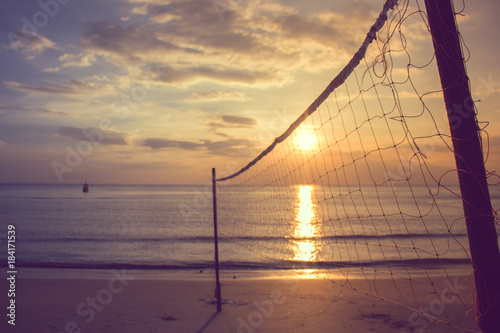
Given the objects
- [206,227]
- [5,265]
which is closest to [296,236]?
[206,227]

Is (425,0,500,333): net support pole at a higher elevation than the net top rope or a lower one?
lower

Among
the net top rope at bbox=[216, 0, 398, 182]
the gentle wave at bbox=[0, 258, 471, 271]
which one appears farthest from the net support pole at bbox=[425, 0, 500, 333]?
the gentle wave at bbox=[0, 258, 471, 271]

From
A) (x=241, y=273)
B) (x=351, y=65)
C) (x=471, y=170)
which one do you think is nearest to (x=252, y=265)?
(x=241, y=273)

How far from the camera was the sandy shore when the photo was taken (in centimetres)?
511

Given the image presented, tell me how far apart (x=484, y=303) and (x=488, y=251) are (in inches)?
8.5

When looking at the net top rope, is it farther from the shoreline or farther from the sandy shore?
the shoreline

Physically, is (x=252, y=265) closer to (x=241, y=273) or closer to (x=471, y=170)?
(x=241, y=273)

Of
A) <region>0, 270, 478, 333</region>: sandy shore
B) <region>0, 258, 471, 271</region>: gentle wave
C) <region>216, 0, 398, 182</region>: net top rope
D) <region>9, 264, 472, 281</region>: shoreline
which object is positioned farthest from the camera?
<region>0, 258, 471, 271</region>: gentle wave

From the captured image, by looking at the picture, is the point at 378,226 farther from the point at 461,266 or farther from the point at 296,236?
the point at 461,266

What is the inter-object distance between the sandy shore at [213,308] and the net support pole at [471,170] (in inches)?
156

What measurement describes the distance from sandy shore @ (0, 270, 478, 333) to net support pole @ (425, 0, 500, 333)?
13.0 ft

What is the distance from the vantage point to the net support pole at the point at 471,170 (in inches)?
57.5

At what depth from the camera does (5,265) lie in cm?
1144

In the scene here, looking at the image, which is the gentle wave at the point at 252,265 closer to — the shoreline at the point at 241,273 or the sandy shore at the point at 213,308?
the shoreline at the point at 241,273
